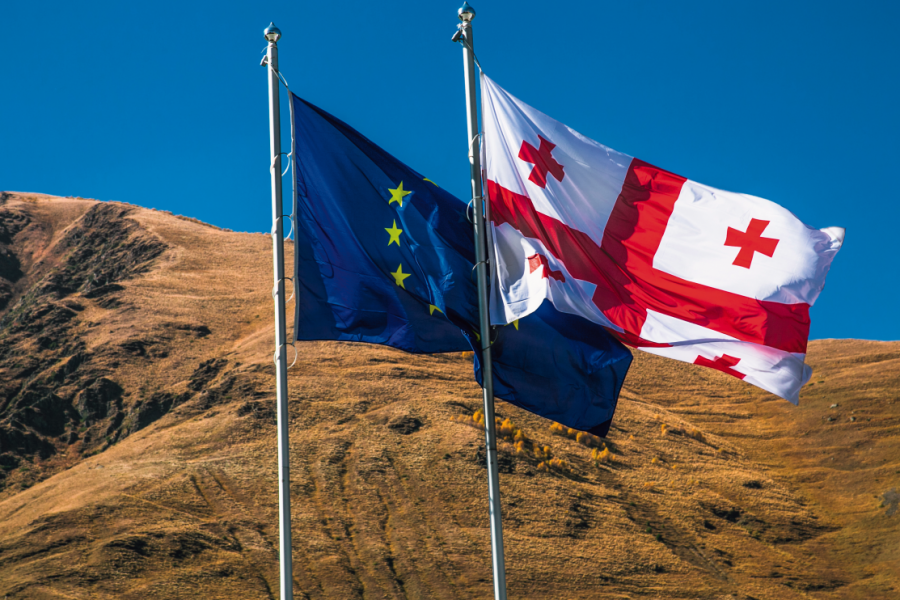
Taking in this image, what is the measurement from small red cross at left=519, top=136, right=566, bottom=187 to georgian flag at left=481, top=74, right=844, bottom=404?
0.03 feet

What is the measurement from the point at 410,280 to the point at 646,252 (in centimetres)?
259

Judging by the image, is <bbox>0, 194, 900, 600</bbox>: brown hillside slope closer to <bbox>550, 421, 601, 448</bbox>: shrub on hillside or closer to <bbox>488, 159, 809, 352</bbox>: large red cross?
<bbox>550, 421, 601, 448</bbox>: shrub on hillside

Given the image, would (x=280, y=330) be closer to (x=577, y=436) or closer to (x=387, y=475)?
(x=387, y=475)

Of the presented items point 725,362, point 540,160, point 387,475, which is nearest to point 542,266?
point 540,160

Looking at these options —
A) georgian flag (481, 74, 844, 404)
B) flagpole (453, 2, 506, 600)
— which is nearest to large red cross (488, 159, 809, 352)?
georgian flag (481, 74, 844, 404)

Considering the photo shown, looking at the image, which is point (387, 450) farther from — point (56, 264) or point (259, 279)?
point (56, 264)

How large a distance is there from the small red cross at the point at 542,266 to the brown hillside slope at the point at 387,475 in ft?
59.8

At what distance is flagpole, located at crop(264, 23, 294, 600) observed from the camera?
8359mm

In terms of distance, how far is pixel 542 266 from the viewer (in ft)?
32.1

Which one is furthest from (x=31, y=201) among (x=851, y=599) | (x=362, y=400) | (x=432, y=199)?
(x=432, y=199)

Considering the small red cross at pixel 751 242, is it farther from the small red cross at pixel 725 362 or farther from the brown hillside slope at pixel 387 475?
the brown hillside slope at pixel 387 475

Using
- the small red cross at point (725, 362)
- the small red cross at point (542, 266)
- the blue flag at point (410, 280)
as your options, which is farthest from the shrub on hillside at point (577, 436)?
the small red cross at point (542, 266)

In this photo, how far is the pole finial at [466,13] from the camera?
10000 mm

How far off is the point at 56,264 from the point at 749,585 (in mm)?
53447
